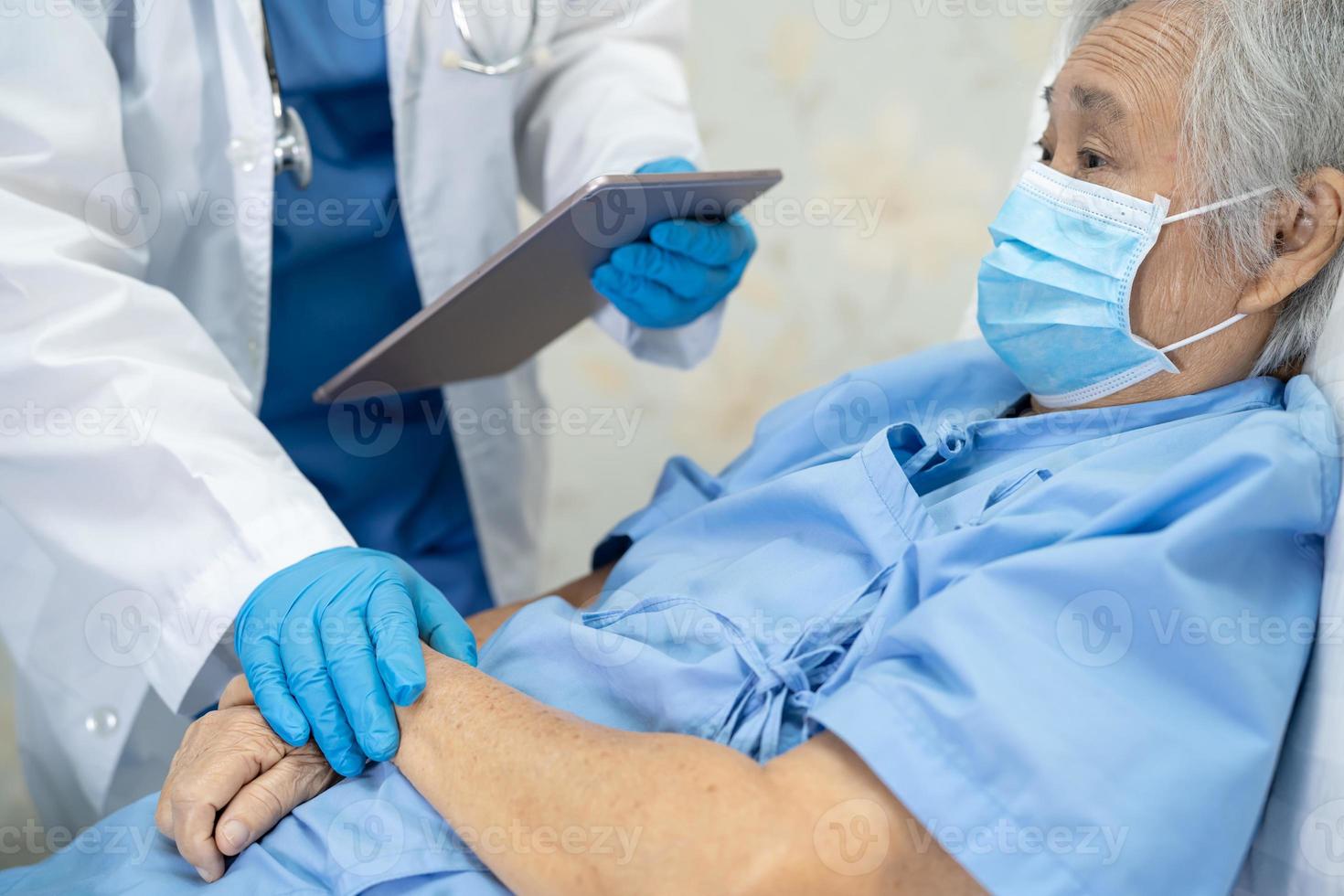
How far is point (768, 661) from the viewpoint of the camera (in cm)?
95

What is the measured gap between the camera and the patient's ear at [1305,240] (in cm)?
99

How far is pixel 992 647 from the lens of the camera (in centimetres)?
81

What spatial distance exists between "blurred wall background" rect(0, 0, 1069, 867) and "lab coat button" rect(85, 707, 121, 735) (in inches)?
50.3

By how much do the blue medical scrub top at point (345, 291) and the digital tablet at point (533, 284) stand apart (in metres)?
0.16

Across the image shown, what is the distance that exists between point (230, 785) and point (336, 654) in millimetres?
140

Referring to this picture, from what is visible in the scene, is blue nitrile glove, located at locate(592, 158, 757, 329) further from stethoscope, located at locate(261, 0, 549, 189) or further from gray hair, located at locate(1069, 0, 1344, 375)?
gray hair, located at locate(1069, 0, 1344, 375)

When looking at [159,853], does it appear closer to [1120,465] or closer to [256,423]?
[256,423]

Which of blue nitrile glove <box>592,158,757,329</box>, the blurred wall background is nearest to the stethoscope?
blue nitrile glove <box>592,158,757,329</box>

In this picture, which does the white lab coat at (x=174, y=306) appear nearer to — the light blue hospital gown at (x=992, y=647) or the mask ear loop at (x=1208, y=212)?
the light blue hospital gown at (x=992, y=647)

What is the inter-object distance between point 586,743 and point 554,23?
1.06 m

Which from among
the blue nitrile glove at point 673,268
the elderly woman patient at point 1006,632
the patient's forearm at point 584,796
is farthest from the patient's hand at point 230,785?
the blue nitrile glove at point 673,268

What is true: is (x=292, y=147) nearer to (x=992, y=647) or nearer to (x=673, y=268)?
(x=673, y=268)

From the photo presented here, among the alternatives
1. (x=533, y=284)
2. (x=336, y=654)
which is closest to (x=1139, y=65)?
(x=533, y=284)

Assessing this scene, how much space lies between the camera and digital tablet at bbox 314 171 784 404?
1107mm
